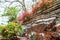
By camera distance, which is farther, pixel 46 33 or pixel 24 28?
pixel 24 28

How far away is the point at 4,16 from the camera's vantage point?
9.68 m

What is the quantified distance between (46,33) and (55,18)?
47 cm

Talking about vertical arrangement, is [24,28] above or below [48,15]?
below

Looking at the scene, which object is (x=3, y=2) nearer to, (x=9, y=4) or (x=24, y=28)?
(x=9, y=4)

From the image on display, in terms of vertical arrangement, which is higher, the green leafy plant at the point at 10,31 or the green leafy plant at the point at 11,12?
the green leafy plant at the point at 10,31

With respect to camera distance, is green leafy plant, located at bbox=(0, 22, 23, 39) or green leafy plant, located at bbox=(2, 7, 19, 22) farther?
green leafy plant, located at bbox=(2, 7, 19, 22)

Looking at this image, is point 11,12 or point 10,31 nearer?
point 10,31

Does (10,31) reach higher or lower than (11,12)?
higher

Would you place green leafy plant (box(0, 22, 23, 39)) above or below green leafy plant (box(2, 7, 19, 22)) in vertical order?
above

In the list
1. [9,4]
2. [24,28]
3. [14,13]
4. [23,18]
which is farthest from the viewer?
[9,4]

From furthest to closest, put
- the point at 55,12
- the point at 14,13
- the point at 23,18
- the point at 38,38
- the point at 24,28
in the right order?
the point at 14,13, the point at 23,18, the point at 24,28, the point at 55,12, the point at 38,38

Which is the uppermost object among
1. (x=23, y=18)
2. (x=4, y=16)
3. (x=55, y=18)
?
(x=55, y=18)

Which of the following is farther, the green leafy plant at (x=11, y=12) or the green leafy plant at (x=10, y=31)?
the green leafy plant at (x=11, y=12)

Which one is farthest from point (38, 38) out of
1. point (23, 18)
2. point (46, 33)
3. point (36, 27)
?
point (23, 18)
